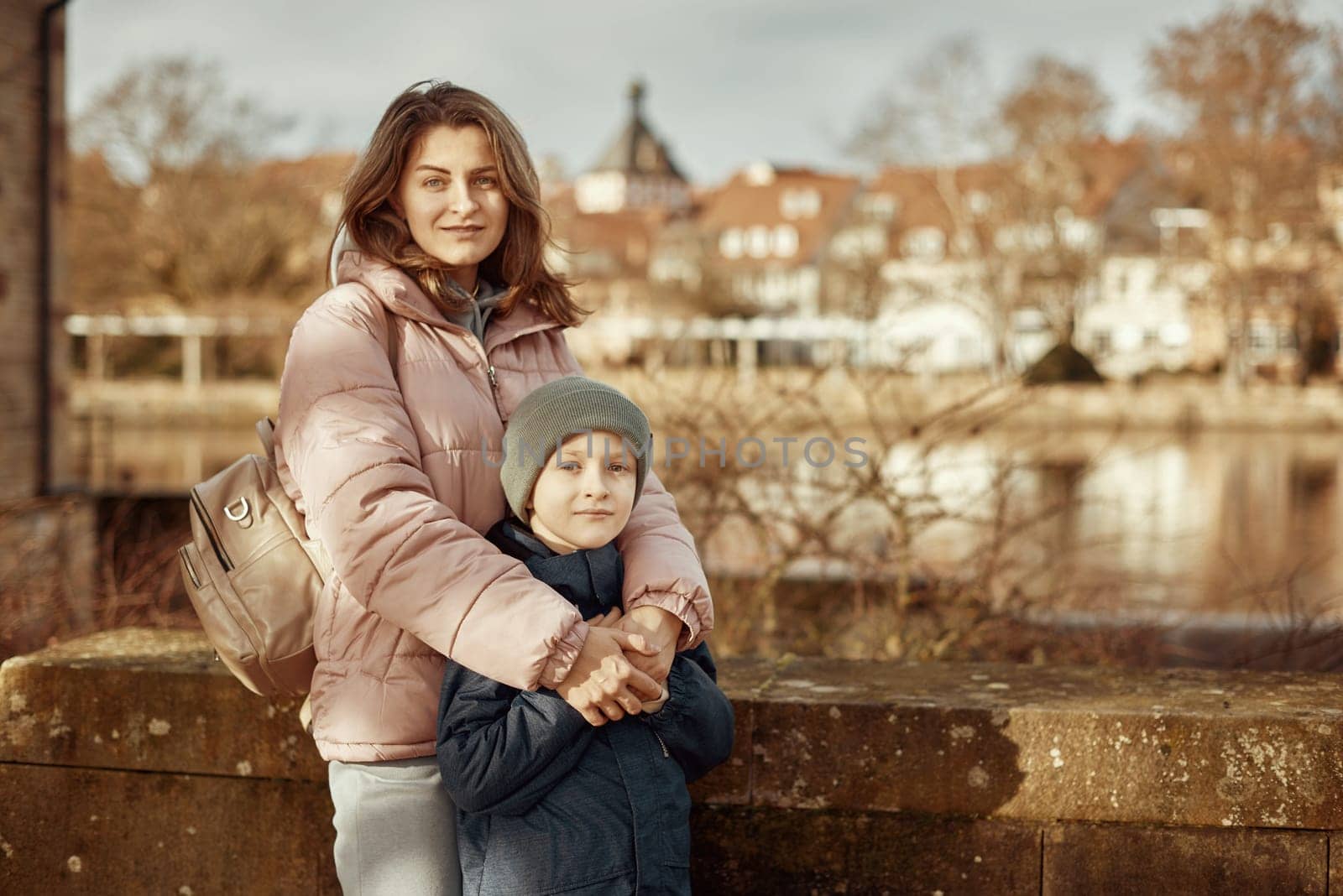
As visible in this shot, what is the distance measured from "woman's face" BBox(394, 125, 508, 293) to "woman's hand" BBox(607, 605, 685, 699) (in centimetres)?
70

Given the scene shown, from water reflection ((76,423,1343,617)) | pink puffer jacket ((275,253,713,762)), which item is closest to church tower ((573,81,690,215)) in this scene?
water reflection ((76,423,1343,617))

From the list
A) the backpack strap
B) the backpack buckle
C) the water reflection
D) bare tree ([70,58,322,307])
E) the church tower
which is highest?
the church tower

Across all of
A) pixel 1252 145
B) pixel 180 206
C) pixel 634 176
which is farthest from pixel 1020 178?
pixel 634 176

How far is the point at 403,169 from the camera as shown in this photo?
235 cm

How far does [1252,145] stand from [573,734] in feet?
126

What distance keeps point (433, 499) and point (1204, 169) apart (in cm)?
3830

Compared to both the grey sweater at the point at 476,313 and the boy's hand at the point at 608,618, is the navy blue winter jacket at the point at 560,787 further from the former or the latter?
the grey sweater at the point at 476,313

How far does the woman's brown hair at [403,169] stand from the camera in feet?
7.62

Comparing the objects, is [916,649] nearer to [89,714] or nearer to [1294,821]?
[1294,821]

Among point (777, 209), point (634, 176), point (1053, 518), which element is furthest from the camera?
point (634, 176)

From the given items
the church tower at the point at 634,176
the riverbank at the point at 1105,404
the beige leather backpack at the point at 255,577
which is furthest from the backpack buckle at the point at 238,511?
the church tower at the point at 634,176

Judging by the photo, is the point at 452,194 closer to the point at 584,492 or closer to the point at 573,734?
the point at 584,492

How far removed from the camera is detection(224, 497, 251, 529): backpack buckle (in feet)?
7.39

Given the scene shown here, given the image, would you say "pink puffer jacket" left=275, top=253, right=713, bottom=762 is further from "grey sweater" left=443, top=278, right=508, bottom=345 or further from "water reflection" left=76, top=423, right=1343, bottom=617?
"water reflection" left=76, top=423, right=1343, bottom=617
